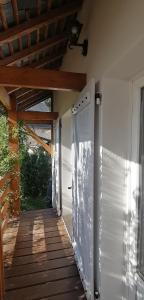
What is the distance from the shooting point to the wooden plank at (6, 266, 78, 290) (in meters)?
2.32

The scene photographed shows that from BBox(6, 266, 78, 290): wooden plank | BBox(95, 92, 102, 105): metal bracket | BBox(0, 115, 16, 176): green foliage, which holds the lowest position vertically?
BBox(6, 266, 78, 290): wooden plank

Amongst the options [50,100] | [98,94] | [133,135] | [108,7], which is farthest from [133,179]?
[50,100]

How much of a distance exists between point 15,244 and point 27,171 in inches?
154

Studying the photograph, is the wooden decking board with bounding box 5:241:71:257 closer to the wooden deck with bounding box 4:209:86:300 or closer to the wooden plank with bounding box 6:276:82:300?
the wooden deck with bounding box 4:209:86:300

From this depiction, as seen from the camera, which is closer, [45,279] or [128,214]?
[128,214]

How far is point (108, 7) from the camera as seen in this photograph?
1518mm

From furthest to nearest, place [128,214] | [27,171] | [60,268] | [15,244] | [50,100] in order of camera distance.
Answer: [27,171] → [50,100] → [15,244] → [60,268] → [128,214]

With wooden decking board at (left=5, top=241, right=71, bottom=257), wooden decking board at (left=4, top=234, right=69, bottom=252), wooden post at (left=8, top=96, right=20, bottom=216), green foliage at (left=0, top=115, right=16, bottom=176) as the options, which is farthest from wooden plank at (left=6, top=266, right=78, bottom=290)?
wooden post at (left=8, top=96, right=20, bottom=216)

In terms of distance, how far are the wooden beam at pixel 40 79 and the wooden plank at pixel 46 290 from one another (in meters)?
2.05

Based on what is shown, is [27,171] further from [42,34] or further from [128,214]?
[128,214]

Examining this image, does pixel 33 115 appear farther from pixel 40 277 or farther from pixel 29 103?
pixel 40 277

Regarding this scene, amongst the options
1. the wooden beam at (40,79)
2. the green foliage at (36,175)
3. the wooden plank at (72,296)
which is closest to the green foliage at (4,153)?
the wooden beam at (40,79)

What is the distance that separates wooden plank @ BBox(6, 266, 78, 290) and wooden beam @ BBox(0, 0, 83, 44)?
98.4 inches

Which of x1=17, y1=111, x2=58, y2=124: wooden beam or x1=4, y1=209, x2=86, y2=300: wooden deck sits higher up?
x1=17, y1=111, x2=58, y2=124: wooden beam
